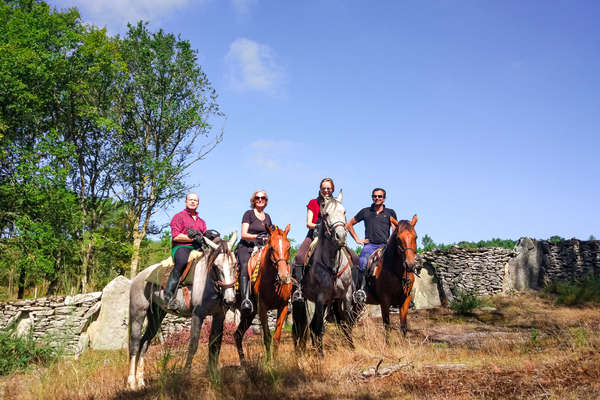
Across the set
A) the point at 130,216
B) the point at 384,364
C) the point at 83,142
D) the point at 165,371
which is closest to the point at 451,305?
the point at 384,364

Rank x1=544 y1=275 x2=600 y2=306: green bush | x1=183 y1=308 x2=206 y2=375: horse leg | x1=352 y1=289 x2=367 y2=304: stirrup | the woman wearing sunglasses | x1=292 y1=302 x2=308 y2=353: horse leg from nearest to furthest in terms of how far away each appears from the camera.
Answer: x1=183 y1=308 x2=206 y2=375: horse leg → x1=292 y1=302 x2=308 y2=353: horse leg → the woman wearing sunglasses → x1=352 y1=289 x2=367 y2=304: stirrup → x1=544 y1=275 x2=600 y2=306: green bush

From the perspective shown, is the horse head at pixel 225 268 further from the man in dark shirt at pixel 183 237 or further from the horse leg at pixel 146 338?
the horse leg at pixel 146 338

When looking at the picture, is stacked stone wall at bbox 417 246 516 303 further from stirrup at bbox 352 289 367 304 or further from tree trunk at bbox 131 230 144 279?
tree trunk at bbox 131 230 144 279

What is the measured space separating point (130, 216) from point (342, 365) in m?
25.0

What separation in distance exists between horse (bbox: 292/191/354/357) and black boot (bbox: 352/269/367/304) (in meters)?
0.17

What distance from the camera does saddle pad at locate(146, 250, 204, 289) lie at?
740 cm

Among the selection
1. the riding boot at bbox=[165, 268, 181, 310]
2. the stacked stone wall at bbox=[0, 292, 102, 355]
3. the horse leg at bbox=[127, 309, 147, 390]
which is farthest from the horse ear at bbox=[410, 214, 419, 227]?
the stacked stone wall at bbox=[0, 292, 102, 355]

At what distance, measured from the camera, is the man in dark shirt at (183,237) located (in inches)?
290

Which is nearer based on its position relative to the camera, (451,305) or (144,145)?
(451,305)

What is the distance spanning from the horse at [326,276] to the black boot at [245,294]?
0.94 metres

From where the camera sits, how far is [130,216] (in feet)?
93.9

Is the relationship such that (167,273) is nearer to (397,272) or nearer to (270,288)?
(270,288)

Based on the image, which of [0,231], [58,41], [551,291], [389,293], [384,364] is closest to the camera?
[384,364]

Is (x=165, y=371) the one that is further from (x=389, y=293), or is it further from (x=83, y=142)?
(x=83, y=142)
